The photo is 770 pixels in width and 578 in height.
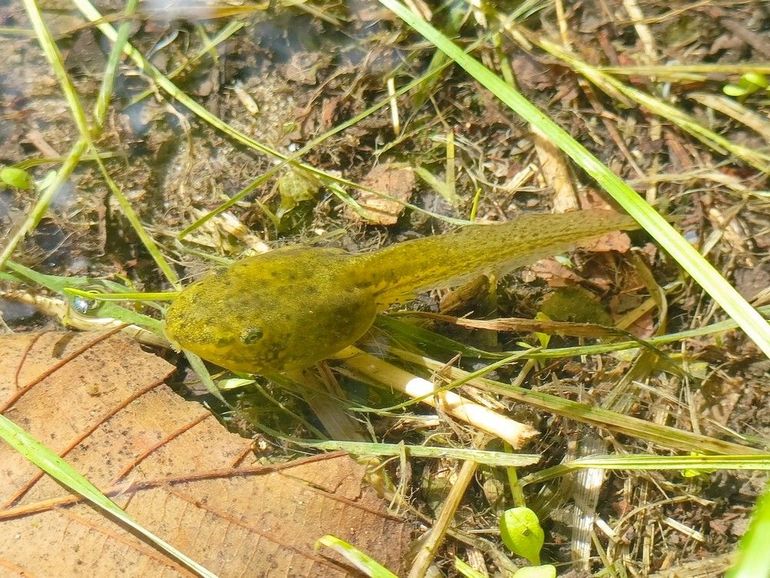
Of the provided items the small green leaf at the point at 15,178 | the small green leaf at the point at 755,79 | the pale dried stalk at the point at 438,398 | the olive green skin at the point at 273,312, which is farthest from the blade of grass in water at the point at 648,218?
the small green leaf at the point at 15,178

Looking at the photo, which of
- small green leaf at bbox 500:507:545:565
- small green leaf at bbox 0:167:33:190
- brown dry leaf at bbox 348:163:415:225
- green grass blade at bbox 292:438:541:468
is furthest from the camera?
brown dry leaf at bbox 348:163:415:225

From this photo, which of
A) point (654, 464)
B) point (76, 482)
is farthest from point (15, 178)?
point (654, 464)

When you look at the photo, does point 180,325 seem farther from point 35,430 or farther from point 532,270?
point 532,270

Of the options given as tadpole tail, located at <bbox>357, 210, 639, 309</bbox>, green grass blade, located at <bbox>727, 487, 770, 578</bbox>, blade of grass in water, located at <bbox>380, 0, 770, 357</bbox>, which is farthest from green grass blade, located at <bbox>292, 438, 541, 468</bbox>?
green grass blade, located at <bbox>727, 487, 770, 578</bbox>

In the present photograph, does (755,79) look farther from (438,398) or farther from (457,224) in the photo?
(438,398)

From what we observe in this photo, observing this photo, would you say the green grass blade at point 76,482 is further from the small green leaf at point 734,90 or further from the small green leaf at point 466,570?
the small green leaf at point 734,90

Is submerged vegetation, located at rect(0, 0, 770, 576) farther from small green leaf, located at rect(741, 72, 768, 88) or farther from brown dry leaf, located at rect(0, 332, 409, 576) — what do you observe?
brown dry leaf, located at rect(0, 332, 409, 576)
